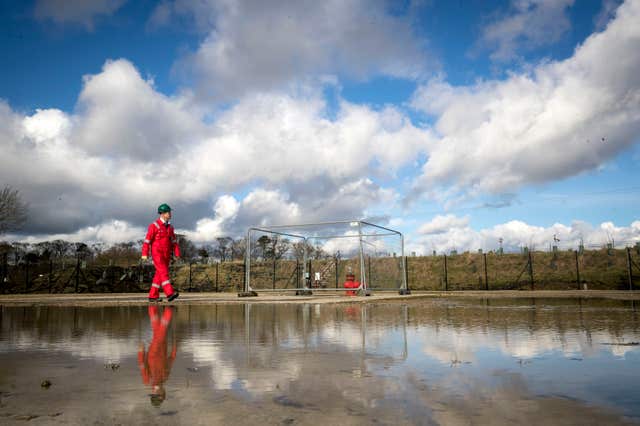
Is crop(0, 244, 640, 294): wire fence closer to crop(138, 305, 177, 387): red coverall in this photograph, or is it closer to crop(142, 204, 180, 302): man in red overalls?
crop(142, 204, 180, 302): man in red overalls

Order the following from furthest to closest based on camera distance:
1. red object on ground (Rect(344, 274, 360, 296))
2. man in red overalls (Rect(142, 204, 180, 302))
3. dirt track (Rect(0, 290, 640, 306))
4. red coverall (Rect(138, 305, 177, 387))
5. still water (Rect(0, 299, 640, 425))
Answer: red object on ground (Rect(344, 274, 360, 296)) → dirt track (Rect(0, 290, 640, 306)) → man in red overalls (Rect(142, 204, 180, 302)) → red coverall (Rect(138, 305, 177, 387)) → still water (Rect(0, 299, 640, 425))

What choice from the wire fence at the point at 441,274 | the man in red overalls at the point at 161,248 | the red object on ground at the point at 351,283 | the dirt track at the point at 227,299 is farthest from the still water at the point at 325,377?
the wire fence at the point at 441,274

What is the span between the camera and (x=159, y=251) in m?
11.5

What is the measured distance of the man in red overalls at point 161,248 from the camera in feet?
37.4

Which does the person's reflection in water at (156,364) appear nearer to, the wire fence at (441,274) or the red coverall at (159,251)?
the red coverall at (159,251)

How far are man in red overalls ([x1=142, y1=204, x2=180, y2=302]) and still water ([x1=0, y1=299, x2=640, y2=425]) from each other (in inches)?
222

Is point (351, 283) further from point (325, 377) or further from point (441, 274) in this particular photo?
point (441, 274)

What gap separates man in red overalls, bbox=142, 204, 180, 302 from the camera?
11391 millimetres

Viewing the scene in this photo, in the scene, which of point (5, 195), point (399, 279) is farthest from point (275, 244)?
point (5, 195)

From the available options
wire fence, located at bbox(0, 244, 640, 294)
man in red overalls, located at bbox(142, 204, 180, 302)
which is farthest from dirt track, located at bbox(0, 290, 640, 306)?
wire fence, located at bbox(0, 244, 640, 294)

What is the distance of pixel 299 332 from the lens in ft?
18.8

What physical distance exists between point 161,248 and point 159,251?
10 centimetres

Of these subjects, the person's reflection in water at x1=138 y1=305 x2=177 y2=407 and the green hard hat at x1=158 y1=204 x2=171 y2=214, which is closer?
the person's reflection in water at x1=138 y1=305 x2=177 y2=407

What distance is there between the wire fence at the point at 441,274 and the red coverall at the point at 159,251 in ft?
65.1
